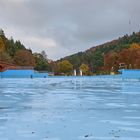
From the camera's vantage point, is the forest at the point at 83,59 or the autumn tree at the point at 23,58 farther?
the autumn tree at the point at 23,58

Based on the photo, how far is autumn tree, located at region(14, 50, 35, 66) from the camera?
6459 centimetres

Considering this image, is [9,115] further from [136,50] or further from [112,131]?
[136,50]

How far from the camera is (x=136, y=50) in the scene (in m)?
61.2

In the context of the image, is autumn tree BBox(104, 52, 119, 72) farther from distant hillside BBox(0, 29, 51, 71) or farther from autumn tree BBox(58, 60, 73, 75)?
distant hillside BBox(0, 29, 51, 71)

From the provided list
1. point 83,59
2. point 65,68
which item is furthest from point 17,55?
point 83,59

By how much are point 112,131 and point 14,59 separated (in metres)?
63.0

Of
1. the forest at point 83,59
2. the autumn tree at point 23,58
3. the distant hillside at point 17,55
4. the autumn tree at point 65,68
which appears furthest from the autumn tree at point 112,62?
the autumn tree at point 23,58

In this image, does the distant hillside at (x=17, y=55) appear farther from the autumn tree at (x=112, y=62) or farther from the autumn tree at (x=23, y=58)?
the autumn tree at (x=112, y=62)

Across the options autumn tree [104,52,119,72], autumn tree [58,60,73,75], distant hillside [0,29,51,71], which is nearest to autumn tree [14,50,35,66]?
distant hillside [0,29,51,71]

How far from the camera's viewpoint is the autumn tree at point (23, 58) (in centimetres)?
6459

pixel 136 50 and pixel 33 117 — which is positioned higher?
pixel 136 50

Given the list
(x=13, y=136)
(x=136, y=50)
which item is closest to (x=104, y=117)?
(x=13, y=136)

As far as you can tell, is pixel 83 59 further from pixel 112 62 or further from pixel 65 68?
pixel 112 62

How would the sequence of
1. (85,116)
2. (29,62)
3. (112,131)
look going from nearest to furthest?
(112,131)
(85,116)
(29,62)
